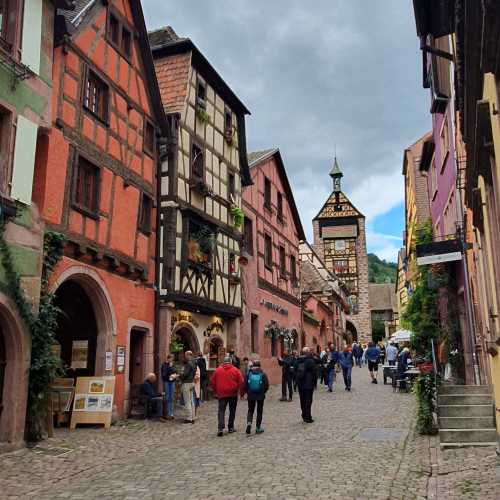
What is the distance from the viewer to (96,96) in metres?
14.0

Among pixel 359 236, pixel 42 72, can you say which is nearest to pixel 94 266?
pixel 42 72

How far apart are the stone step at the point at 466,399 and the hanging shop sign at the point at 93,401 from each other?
266 inches

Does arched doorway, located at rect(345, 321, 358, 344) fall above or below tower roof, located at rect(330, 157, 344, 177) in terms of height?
below

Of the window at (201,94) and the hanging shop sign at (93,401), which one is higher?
the window at (201,94)

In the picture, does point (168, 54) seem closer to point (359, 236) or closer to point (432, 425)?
point (432, 425)

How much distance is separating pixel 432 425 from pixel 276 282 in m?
16.6

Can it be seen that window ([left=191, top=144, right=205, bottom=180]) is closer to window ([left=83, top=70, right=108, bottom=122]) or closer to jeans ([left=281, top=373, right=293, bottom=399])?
window ([left=83, top=70, right=108, bottom=122])

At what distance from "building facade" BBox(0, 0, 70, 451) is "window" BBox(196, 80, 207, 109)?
27.6ft

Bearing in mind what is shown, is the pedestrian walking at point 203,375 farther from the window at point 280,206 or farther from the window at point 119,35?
the window at point 280,206

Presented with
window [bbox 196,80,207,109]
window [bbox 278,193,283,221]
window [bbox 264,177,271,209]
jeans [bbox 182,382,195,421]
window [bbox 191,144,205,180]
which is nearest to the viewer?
jeans [bbox 182,382,195,421]

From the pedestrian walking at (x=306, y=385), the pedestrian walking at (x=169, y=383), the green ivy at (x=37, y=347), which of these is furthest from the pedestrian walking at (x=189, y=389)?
the green ivy at (x=37, y=347)

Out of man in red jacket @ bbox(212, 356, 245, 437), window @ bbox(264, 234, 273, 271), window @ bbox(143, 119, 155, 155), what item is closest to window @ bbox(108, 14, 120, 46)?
window @ bbox(143, 119, 155, 155)

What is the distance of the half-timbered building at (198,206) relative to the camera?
54.2 ft

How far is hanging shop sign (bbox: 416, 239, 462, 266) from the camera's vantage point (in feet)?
41.0
